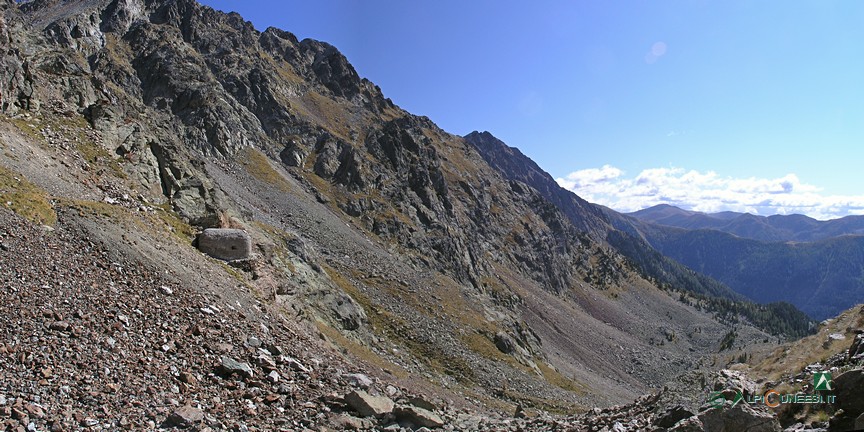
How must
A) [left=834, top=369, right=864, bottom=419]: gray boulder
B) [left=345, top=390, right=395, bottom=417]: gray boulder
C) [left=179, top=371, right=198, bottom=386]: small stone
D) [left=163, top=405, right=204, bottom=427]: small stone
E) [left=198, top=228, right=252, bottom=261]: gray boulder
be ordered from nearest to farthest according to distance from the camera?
[left=834, top=369, right=864, bottom=419]: gray boulder < [left=163, top=405, right=204, bottom=427]: small stone < [left=179, top=371, right=198, bottom=386]: small stone < [left=345, top=390, right=395, bottom=417]: gray boulder < [left=198, top=228, right=252, bottom=261]: gray boulder

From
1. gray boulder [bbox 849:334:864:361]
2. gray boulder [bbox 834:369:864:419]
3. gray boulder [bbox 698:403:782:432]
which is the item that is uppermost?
gray boulder [bbox 849:334:864:361]

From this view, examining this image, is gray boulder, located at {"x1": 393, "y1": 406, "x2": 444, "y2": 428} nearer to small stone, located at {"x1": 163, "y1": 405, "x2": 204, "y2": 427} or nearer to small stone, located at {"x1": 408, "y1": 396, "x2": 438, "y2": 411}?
small stone, located at {"x1": 408, "y1": 396, "x2": 438, "y2": 411}

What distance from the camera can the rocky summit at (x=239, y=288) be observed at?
14297 millimetres

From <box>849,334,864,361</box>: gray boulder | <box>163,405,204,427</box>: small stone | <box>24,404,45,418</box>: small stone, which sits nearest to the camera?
<box>24,404,45,418</box>: small stone

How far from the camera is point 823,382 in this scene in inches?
470

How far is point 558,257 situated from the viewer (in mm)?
185250

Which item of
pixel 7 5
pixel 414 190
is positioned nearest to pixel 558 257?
pixel 414 190

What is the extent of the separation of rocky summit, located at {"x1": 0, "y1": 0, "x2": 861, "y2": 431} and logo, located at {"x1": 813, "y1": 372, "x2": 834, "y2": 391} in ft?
2.57

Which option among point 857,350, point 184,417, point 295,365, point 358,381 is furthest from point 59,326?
point 857,350

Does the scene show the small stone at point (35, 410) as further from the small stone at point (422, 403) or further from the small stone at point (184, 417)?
A: the small stone at point (422, 403)

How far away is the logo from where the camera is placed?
→ 38.0 feet

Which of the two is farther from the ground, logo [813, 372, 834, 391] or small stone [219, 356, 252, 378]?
logo [813, 372, 834, 391]

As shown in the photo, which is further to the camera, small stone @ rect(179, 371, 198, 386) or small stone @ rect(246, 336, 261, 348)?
small stone @ rect(246, 336, 261, 348)

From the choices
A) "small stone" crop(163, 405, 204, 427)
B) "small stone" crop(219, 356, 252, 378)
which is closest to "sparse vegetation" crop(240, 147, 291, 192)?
"small stone" crop(219, 356, 252, 378)
